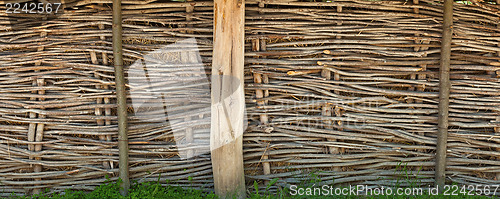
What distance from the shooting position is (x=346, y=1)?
2.95 metres

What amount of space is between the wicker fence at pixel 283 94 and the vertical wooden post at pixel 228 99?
7.3 inches

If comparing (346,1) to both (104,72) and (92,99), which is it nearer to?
(104,72)

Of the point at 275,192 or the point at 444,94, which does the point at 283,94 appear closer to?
the point at 275,192

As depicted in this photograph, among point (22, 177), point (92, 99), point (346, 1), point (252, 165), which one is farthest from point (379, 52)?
point (22, 177)

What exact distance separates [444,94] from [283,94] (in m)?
1.40

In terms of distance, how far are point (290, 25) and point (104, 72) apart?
1649 mm

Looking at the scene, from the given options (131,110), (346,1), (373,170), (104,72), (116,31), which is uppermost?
(346,1)

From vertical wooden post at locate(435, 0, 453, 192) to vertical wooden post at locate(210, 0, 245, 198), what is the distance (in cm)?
173

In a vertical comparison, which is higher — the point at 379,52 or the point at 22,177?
the point at 379,52

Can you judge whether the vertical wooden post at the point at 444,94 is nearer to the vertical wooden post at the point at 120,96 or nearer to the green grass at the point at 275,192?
the green grass at the point at 275,192

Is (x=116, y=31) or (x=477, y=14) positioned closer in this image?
(x=116, y=31)

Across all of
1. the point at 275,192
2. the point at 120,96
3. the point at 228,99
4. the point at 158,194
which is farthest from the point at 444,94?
the point at 120,96

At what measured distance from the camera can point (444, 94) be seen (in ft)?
9.57

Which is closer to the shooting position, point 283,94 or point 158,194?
point 158,194
